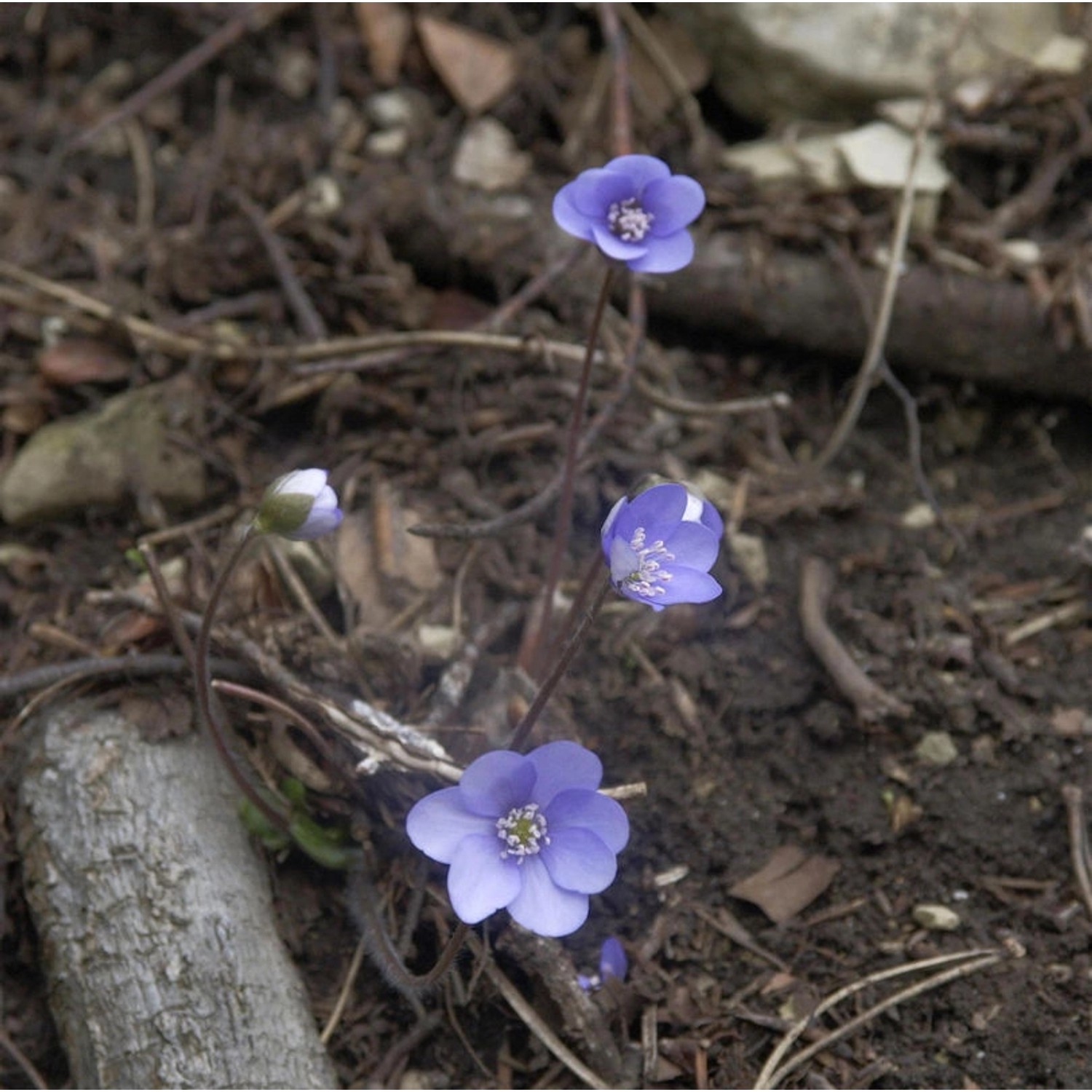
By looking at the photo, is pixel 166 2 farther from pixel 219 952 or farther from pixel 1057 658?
pixel 1057 658

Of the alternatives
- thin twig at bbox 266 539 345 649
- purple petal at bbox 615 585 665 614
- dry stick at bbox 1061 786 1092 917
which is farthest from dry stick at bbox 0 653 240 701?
dry stick at bbox 1061 786 1092 917

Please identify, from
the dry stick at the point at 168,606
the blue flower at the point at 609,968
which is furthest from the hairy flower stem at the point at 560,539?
the dry stick at the point at 168,606

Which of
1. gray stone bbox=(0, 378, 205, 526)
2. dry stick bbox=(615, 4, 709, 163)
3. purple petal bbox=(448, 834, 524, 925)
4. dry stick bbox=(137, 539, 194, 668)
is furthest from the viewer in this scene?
dry stick bbox=(615, 4, 709, 163)

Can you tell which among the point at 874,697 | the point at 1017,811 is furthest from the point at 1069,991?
the point at 874,697

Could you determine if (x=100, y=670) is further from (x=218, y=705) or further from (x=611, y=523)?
(x=611, y=523)

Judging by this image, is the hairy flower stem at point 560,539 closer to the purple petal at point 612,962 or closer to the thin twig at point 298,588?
the thin twig at point 298,588

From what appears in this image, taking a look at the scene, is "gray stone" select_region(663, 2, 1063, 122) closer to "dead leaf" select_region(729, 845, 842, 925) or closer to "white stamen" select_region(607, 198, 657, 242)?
"white stamen" select_region(607, 198, 657, 242)

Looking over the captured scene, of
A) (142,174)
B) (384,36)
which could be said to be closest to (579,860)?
(142,174)
